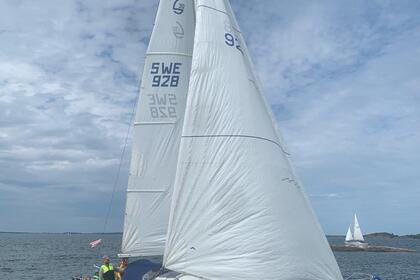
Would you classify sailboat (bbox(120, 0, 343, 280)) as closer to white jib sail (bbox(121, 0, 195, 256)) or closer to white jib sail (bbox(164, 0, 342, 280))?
white jib sail (bbox(164, 0, 342, 280))

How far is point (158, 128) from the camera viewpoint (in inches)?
650

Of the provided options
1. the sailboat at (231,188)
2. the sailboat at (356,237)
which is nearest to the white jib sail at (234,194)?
the sailboat at (231,188)

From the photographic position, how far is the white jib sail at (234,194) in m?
11.4

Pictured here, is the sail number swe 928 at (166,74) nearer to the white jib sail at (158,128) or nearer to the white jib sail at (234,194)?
the white jib sail at (158,128)

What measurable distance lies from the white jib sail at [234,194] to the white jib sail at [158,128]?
3.51m

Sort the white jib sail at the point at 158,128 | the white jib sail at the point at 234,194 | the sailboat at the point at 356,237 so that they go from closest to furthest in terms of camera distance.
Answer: the white jib sail at the point at 234,194 < the white jib sail at the point at 158,128 < the sailboat at the point at 356,237

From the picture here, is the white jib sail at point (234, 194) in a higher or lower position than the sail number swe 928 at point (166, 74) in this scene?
lower

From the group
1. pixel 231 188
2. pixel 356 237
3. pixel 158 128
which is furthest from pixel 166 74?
pixel 356 237

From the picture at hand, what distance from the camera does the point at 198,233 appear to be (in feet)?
38.9

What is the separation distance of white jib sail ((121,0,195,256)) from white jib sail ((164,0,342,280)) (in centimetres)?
351

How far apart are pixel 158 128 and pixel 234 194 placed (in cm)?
544

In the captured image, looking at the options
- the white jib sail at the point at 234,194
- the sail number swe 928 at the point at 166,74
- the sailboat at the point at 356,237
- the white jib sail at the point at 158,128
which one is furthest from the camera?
the sailboat at the point at 356,237

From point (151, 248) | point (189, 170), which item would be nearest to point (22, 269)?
point (151, 248)

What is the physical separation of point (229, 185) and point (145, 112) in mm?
5785
